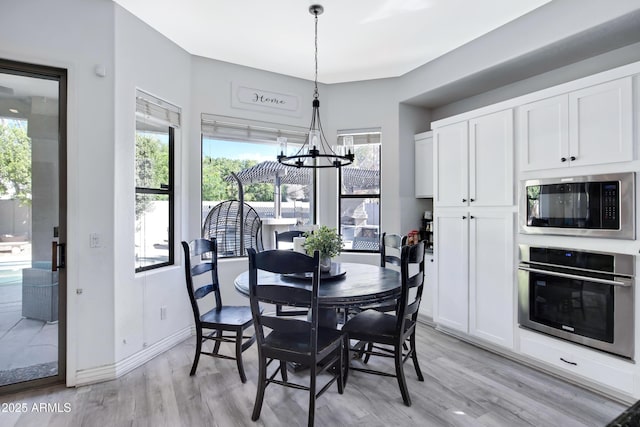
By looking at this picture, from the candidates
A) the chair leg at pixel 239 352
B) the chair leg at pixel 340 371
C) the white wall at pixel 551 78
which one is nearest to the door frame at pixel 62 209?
the chair leg at pixel 239 352

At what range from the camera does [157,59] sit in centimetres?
318

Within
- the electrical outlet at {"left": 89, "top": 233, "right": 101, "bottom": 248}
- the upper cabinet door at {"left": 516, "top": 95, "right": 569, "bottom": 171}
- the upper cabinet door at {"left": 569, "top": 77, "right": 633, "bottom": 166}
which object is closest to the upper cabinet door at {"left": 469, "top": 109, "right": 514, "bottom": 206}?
the upper cabinet door at {"left": 516, "top": 95, "right": 569, "bottom": 171}

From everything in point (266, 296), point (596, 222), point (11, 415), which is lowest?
point (11, 415)

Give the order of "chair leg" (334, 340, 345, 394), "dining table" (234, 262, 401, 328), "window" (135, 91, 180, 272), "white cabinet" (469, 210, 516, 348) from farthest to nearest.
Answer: "window" (135, 91, 180, 272)
"white cabinet" (469, 210, 516, 348)
"chair leg" (334, 340, 345, 394)
"dining table" (234, 262, 401, 328)

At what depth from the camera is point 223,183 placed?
3.98m

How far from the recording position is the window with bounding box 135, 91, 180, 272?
10.2 ft

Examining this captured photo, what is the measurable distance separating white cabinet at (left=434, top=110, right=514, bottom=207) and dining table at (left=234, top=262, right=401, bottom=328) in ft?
4.09

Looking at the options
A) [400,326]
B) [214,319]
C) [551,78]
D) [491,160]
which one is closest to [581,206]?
[491,160]

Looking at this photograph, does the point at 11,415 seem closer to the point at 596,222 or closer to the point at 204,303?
the point at 204,303

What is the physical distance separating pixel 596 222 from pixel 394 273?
149cm

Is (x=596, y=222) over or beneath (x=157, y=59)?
beneath

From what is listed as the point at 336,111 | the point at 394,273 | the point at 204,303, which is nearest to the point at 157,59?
the point at 336,111

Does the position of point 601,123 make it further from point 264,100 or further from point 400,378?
point 264,100

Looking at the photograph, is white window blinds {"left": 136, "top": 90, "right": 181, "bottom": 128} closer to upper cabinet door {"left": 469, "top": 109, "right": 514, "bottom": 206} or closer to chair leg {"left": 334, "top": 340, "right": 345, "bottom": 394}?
chair leg {"left": 334, "top": 340, "right": 345, "bottom": 394}
